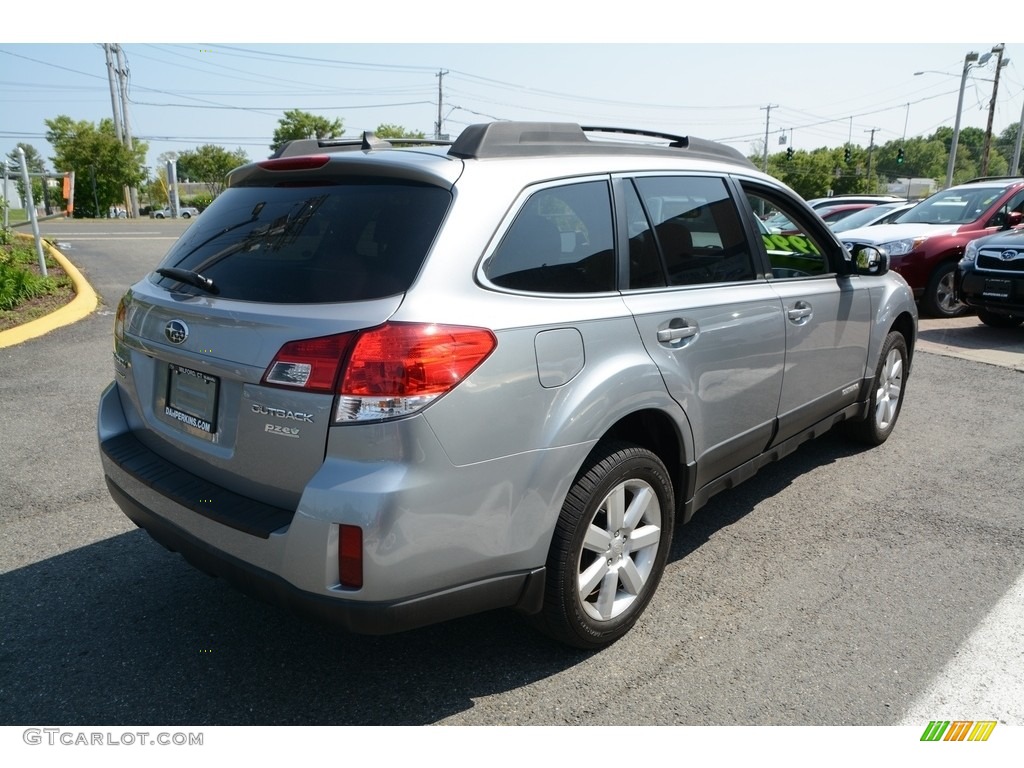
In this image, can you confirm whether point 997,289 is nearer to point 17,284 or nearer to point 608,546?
point 608,546

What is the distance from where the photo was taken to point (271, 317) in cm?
233

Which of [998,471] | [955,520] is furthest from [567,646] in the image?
[998,471]

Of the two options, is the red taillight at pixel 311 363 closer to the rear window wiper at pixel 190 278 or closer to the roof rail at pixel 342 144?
the rear window wiper at pixel 190 278

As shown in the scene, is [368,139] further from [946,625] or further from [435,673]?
[946,625]

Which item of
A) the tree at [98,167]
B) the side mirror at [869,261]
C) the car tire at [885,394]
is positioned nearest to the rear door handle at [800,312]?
the side mirror at [869,261]

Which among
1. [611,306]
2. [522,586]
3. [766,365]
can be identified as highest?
[611,306]

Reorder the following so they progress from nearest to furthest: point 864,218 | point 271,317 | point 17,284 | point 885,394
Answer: point 271,317, point 885,394, point 17,284, point 864,218

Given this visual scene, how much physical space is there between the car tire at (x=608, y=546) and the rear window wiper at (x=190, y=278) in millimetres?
1388

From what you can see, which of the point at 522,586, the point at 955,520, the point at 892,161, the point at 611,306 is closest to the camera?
the point at 522,586

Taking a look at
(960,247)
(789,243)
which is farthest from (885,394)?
(960,247)

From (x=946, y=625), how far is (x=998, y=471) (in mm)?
2200

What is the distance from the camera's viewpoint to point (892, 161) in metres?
143

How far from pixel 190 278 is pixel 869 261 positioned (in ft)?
12.4

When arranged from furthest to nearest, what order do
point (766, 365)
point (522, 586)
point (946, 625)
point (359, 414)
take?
point (766, 365)
point (946, 625)
point (522, 586)
point (359, 414)
